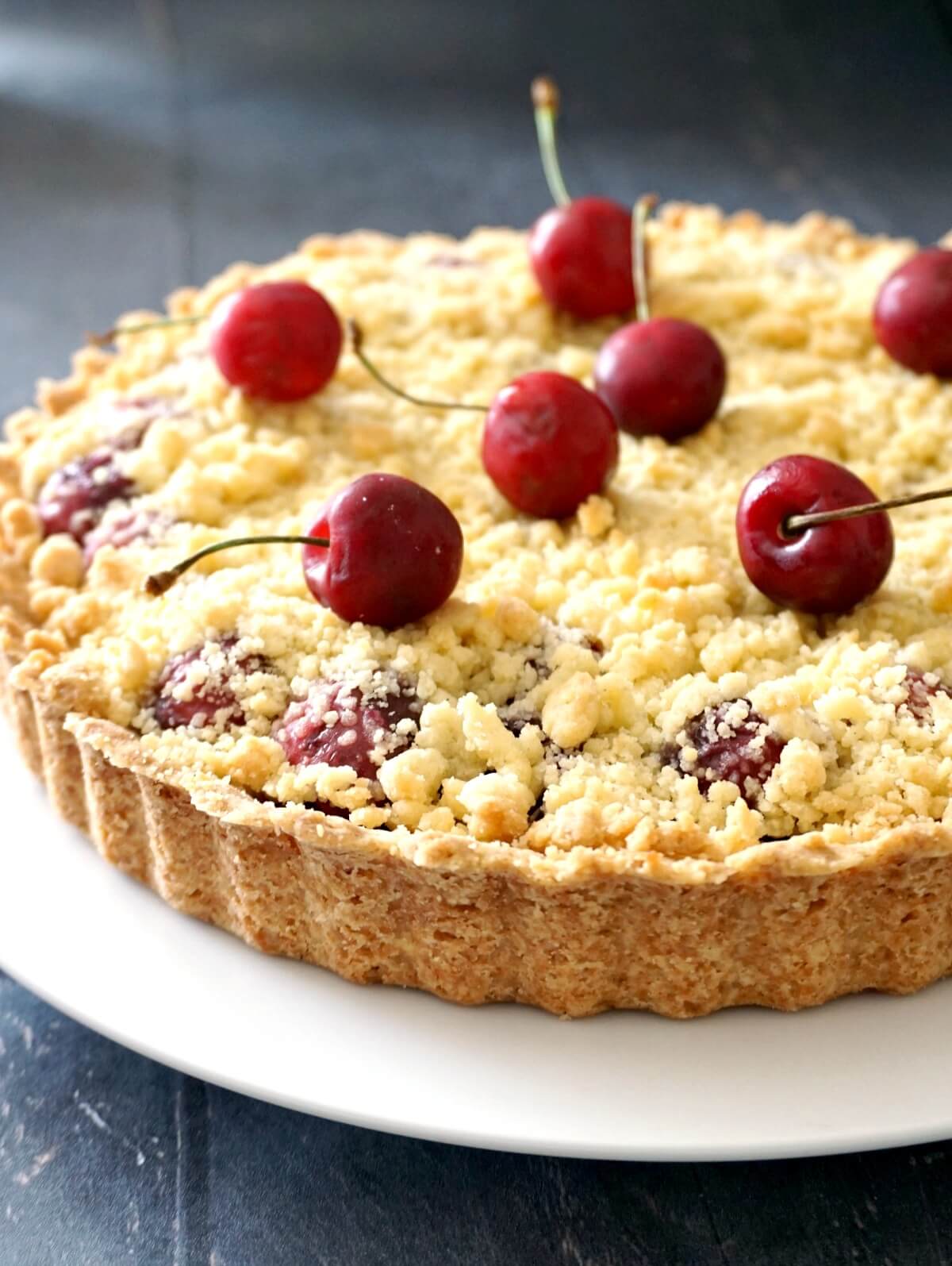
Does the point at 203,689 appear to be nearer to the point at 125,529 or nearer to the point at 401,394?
the point at 125,529

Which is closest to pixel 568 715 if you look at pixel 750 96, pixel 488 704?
pixel 488 704

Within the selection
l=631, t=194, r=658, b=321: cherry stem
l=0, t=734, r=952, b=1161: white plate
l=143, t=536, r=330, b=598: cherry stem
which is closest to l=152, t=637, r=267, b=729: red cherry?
l=143, t=536, r=330, b=598: cherry stem

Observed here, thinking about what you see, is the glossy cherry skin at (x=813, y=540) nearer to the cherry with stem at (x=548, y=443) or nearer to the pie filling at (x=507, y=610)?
the pie filling at (x=507, y=610)

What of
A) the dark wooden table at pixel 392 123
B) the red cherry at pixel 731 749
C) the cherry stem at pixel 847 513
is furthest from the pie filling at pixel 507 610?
the dark wooden table at pixel 392 123

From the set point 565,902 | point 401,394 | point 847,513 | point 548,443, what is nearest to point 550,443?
point 548,443

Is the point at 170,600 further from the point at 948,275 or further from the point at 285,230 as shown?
the point at 285,230
